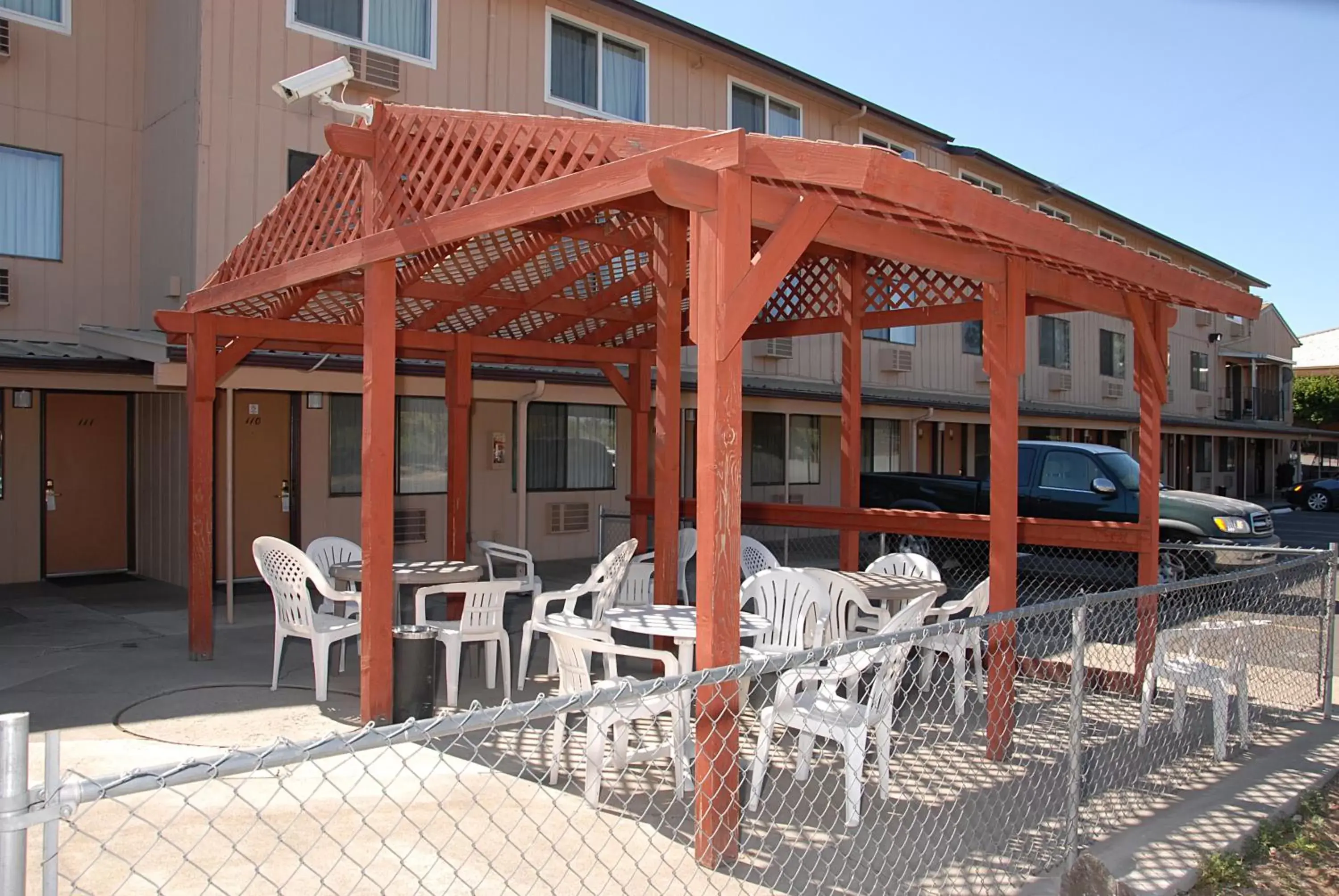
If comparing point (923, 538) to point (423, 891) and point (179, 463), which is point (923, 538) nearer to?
point (179, 463)

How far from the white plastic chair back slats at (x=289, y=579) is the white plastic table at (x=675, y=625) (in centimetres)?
198

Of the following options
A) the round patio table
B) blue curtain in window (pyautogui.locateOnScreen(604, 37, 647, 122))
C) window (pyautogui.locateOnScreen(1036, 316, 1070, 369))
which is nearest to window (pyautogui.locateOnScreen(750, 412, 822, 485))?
blue curtain in window (pyautogui.locateOnScreen(604, 37, 647, 122))

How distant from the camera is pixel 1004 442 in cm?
550

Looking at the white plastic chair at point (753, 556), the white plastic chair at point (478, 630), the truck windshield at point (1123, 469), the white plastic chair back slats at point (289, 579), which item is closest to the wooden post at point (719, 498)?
the white plastic chair at point (478, 630)

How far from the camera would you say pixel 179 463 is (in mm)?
10516

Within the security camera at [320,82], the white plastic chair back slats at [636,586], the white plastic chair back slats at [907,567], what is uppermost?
the security camera at [320,82]

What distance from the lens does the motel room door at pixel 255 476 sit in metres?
10.9

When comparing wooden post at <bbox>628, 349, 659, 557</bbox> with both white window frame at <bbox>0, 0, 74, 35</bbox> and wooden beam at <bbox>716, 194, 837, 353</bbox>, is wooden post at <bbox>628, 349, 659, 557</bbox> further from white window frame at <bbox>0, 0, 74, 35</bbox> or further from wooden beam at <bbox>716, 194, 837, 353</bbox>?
white window frame at <bbox>0, 0, 74, 35</bbox>

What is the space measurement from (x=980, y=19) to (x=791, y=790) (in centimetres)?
955

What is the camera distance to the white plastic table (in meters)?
5.26

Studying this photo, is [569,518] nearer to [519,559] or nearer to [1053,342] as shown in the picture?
[519,559]

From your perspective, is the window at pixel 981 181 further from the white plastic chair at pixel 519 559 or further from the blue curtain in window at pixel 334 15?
the white plastic chair at pixel 519 559

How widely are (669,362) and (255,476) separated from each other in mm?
6804

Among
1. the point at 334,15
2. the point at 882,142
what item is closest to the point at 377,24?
the point at 334,15
